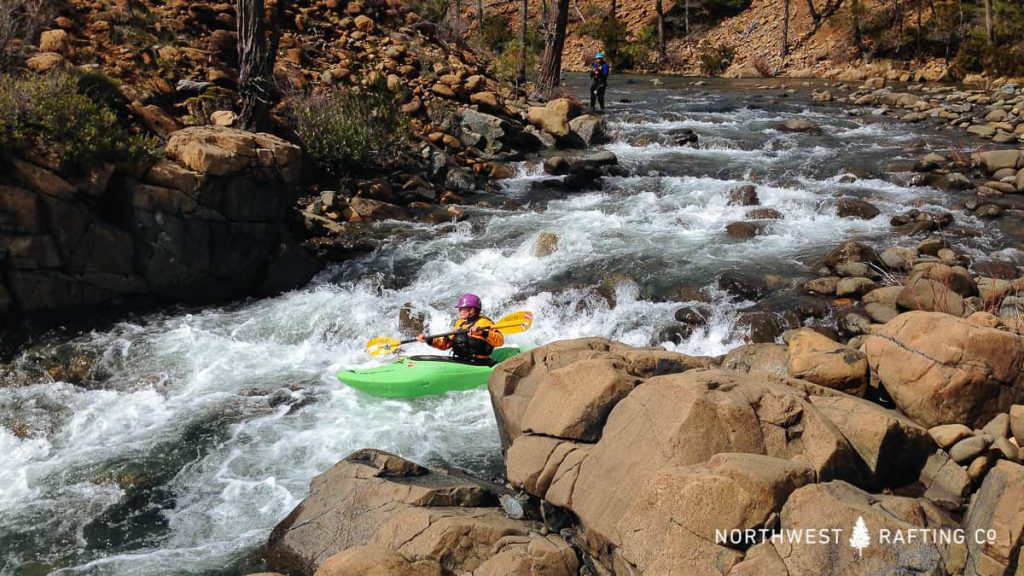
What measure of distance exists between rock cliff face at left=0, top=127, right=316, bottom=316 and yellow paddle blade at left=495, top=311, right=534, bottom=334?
3.08 metres

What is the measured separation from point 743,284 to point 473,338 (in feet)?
10.4

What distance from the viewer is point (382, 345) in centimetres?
803

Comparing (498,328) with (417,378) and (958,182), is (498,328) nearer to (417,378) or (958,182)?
(417,378)

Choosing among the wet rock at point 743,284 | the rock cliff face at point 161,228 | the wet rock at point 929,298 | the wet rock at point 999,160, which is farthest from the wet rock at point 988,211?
the rock cliff face at point 161,228

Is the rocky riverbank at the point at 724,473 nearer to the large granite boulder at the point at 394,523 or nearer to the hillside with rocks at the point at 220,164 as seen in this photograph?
the large granite boulder at the point at 394,523

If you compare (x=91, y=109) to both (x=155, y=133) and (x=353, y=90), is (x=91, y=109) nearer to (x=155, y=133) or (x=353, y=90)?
(x=155, y=133)

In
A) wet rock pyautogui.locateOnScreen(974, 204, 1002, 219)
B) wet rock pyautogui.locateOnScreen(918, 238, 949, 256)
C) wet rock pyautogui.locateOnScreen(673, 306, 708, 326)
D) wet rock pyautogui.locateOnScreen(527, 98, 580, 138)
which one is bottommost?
wet rock pyautogui.locateOnScreen(673, 306, 708, 326)

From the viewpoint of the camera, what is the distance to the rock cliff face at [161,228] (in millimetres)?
7703

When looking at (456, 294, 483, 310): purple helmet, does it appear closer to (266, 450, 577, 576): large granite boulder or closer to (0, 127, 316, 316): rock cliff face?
(266, 450, 577, 576): large granite boulder

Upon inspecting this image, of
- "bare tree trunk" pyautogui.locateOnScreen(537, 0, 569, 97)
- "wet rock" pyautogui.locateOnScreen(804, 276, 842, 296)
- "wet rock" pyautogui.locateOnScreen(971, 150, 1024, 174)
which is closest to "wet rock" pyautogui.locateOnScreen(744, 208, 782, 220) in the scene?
"wet rock" pyautogui.locateOnScreen(804, 276, 842, 296)

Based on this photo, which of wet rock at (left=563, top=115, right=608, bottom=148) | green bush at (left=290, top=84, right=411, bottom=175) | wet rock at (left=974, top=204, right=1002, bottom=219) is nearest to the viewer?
wet rock at (left=974, top=204, right=1002, bottom=219)

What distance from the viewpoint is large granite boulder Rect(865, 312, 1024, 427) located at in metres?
5.02

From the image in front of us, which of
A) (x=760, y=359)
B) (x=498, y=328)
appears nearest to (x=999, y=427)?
(x=760, y=359)

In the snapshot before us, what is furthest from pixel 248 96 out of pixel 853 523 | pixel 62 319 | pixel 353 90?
pixel 853 523
